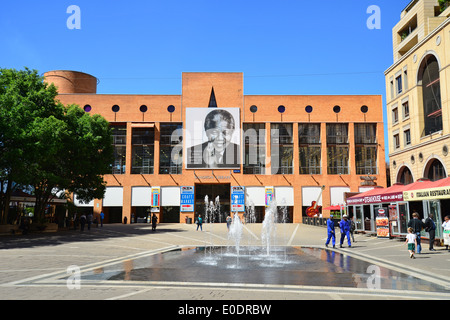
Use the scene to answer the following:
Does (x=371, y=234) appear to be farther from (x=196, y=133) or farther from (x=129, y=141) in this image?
(x=129, y=141)

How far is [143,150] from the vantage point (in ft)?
159

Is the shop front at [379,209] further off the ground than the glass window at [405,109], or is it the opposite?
the glass window at [405,109]

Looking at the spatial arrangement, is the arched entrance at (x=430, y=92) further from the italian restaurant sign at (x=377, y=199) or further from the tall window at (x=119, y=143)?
the tall window at (x=119, y=143)

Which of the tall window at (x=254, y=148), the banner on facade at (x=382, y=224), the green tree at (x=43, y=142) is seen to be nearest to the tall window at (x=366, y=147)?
the tall window at (x=254, y=148)

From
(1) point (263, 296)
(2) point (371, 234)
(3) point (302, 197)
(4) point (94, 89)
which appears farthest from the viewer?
(4) point (94, 89)

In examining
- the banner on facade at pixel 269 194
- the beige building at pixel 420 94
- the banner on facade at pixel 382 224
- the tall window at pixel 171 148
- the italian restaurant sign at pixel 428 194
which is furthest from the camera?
the tall window at pixel 171 148

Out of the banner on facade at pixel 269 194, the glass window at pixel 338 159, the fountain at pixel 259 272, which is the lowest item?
the fountain at pixel 259 272

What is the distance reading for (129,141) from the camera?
47.4 metres

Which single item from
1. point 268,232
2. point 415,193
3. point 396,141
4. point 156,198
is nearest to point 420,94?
point 396,141

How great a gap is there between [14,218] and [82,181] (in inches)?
305

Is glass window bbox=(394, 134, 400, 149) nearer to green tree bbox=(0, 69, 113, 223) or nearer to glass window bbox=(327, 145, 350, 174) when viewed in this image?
glass window bbox=(327, 145, 350, 174)

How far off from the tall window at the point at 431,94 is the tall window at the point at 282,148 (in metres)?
17.6

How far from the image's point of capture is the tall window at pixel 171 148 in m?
47.5
